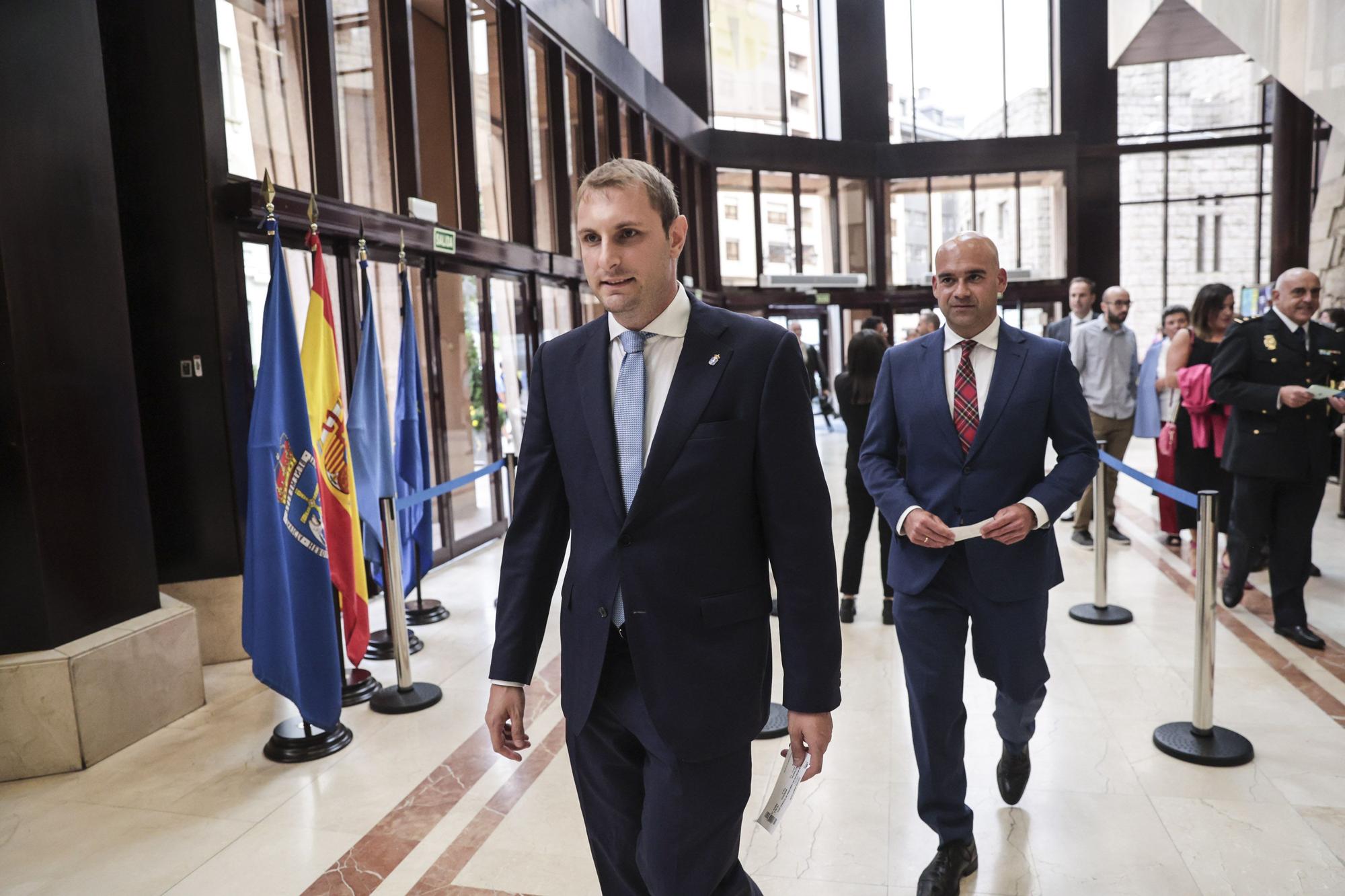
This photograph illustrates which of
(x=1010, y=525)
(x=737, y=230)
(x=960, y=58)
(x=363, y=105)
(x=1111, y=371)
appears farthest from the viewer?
(x=960, y=58)

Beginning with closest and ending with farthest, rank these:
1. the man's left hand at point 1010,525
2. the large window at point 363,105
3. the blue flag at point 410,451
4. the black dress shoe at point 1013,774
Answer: the man's left hand at point 1010,525 → the black dress shoe at point 1013,774 → the blue flag at point 410,451 → the large window at point 363,105

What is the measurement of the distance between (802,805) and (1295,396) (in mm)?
3190

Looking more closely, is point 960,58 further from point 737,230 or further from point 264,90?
→ point 264,90

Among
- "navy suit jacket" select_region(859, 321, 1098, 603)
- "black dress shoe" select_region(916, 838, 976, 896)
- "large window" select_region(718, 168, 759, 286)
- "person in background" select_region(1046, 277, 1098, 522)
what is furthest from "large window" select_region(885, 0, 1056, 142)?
"black dress shoe" select_region(916, 838, 976, 896)

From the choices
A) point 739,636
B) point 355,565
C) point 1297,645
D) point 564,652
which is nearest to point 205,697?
point 355,565

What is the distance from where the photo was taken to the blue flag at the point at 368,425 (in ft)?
16.0

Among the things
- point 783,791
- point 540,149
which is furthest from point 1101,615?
point 540,149

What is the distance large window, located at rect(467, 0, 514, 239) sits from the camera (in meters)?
7.86

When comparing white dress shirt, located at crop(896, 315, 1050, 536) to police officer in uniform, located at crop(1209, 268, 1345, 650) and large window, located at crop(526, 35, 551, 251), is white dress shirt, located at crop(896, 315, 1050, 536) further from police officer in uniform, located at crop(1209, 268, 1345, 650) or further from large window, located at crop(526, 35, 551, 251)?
large window, located at crop(526, 35, 551, 251)

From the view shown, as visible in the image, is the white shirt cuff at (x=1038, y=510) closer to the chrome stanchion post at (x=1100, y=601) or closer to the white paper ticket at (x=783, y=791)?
the white paper ticket at (x=783, y=791)

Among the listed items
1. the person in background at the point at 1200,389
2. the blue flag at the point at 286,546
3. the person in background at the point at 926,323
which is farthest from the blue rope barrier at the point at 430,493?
the person in background at the point at 1200,389

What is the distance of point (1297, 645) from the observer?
463 cm

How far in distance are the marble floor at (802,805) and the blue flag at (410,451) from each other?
0.95 meters

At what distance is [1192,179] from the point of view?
18.4m
